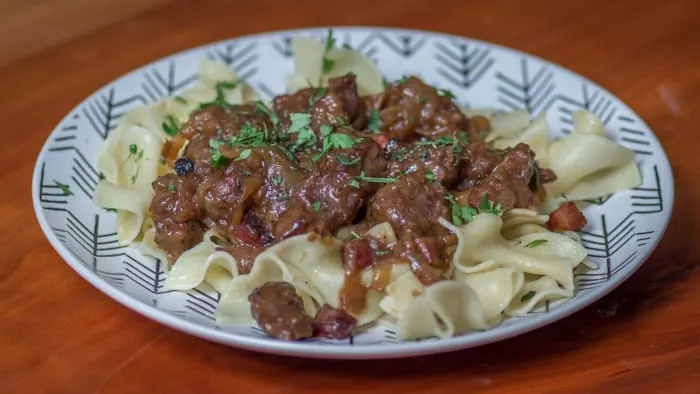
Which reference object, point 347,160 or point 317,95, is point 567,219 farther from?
point 317,95

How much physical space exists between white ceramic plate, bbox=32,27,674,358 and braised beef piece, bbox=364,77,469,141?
900 millimetres

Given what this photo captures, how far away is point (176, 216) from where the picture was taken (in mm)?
5406

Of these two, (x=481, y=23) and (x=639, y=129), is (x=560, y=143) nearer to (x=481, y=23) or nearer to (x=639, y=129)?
(x=639, y=129)

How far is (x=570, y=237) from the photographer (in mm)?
5551

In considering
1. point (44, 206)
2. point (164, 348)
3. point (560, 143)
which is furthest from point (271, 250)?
point (560, 143)

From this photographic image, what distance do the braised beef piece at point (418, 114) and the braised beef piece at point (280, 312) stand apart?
73.1 inches

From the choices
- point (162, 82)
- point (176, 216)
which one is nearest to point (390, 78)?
point (162, 82)

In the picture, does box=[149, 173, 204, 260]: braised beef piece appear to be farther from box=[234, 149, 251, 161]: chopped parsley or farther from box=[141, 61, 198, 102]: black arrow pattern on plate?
box=[141, 61, 198, 102]: black arrow pattern on plate

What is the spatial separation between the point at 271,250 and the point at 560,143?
2.50 meters

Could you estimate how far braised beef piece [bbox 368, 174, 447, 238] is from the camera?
206 inches

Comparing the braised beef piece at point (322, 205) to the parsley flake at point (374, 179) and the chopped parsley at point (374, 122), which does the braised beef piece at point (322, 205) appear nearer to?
the parsley flake at point (374, 179)

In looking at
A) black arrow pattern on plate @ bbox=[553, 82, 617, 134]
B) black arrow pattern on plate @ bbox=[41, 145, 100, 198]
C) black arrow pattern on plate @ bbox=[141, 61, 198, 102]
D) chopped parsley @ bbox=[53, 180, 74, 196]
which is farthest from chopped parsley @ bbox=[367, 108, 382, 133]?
chopped parsley @ bbox=[53, 180, 74, 196]

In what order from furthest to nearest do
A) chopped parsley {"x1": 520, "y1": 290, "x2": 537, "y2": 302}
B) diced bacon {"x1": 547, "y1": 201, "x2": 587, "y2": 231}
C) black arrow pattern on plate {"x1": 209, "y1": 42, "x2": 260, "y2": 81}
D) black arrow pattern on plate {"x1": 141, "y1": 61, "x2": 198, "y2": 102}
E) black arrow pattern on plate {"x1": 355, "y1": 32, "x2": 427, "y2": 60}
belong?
1. black arrow pattern on plate {"x1": 355, "y1": 32, "x2": 427, "y2": 60}
2. black arrow pattern on plate {"x1": 209, "y1": 42, "x2": 260, "y2": 81}
3. black arrow pattern on plate {"x1": 141, "y1": 61, "x2": 198, "y2": 102}
4. diced bacon {"x1": 547, "y1": 201, "x2": 587, "y2": 231}
5. chopped parsley {"x1": 520, "y1": 290, "x2": 537, "y2": 302}

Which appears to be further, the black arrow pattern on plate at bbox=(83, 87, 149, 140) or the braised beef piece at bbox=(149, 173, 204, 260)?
the black arrow pattern on plate at bbox=(83, 87, 149, 140)
